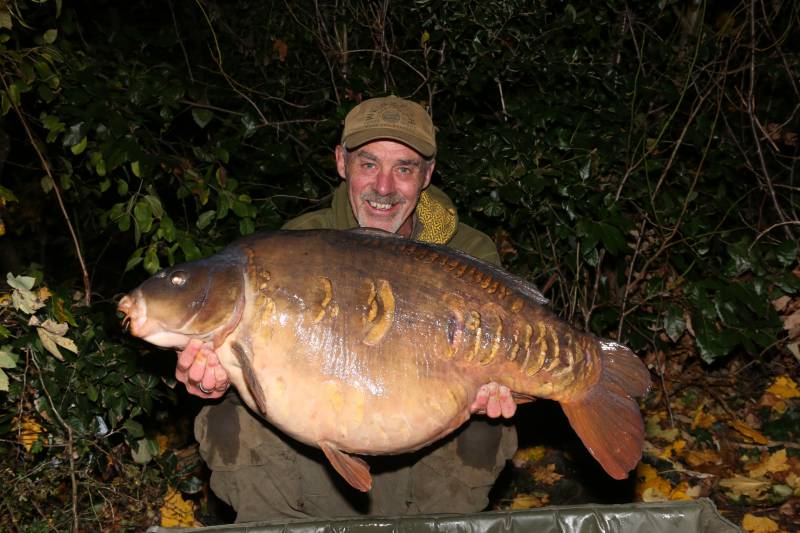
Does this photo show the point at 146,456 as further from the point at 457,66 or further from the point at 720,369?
the point at 720,369

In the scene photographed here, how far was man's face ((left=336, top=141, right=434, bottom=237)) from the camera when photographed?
2316mm

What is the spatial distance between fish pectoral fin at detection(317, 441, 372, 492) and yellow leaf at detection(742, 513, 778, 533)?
1.49 meters

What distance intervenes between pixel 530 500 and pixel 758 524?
2.44ft

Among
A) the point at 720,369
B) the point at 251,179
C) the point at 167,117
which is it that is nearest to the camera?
the point at 167,117

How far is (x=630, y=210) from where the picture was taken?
10.8 ft

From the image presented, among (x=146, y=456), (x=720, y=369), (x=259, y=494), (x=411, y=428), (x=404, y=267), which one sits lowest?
(x=720, y=369)

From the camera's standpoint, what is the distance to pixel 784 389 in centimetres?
340

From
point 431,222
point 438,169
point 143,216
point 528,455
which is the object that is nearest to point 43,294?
point 143,216

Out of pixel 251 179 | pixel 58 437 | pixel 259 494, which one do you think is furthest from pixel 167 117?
pixel 259 494

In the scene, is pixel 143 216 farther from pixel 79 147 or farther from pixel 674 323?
pixel 674 323

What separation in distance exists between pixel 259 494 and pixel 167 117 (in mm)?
1220

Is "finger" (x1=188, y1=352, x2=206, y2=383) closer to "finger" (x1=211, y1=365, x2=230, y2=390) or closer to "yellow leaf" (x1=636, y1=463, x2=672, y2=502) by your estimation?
"finger" (x1=211, y1=365, x2=230, y2=390)

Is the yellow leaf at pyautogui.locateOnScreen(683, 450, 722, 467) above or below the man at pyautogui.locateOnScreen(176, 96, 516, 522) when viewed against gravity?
below

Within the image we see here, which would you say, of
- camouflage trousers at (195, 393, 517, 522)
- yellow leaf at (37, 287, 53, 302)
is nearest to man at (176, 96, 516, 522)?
camouflage trousers at (195, 393, 517, 522)
